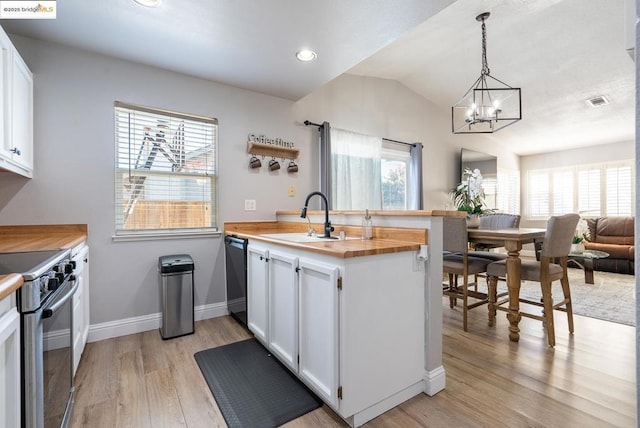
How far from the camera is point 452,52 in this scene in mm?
3857

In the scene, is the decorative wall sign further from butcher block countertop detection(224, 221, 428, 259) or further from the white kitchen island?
the white kitchen island

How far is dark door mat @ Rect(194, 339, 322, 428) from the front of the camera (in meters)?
1.53

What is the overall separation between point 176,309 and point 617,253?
6680 millimetres

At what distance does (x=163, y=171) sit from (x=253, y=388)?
6.78ft

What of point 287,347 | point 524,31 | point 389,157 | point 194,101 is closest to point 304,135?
point 194,101

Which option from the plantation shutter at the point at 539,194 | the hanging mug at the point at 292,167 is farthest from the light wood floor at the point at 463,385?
the plantation shutter at the point at 539,194

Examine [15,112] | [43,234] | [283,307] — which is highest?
[15,112]

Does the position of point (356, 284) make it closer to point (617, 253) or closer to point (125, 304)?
point (125, 304)

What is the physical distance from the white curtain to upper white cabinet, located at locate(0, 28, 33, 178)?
2837 mm

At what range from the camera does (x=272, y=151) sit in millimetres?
3307

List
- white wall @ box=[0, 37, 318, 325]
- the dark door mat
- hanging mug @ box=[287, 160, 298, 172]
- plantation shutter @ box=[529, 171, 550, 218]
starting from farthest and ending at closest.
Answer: plantation shutter @ box=[529, 171, 550, 218] → hanging mug @ box=[287, 160, 298, 172] → white wall @ box=[0, 37, 318, 325] → the dark door mat

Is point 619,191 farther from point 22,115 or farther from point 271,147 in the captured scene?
point 22,115

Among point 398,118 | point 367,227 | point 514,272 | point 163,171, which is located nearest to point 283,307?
point 367,227

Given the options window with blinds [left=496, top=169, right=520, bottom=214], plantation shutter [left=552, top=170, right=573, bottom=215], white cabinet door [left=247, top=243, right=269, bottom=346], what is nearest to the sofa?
plantation shutter [left=552, top=170, right=573, bottom=215]
